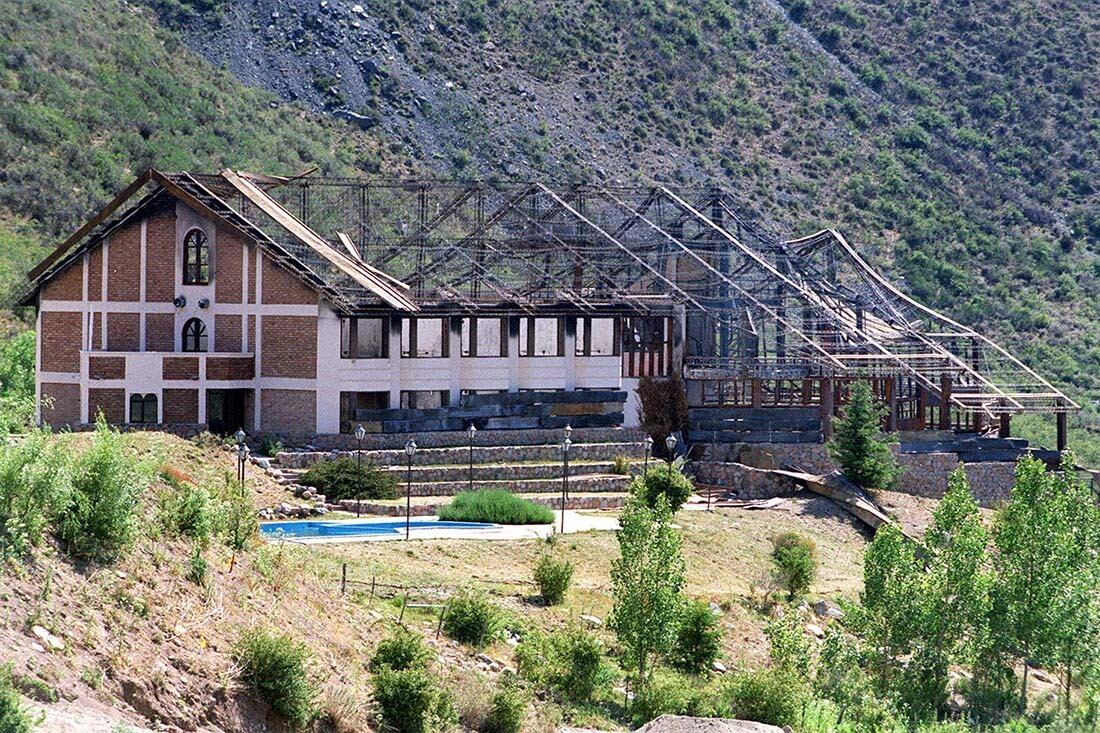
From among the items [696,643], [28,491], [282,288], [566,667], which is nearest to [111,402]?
[282,288]

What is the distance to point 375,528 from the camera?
4300 centimetres

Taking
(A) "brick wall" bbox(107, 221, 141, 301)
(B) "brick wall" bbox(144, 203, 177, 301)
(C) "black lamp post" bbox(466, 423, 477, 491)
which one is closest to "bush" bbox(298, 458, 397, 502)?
(C) "black lamp post" bbox(466, 423, 477, 491)

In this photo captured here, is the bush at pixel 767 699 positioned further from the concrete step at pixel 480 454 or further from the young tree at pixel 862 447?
the young tree at pixel 862 447

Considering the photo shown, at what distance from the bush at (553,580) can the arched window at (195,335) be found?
18.6 meters

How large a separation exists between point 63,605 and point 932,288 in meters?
72.6

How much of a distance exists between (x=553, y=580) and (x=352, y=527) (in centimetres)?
747

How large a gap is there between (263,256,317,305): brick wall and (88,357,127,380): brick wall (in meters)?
4.41

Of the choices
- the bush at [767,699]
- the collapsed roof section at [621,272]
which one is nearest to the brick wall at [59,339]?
the collapsed roof section at [621,272]

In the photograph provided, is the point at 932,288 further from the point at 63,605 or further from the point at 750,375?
the point at 63,605

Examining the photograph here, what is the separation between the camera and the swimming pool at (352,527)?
4159 cm

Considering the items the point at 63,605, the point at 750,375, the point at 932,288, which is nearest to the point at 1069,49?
the point at 932,288

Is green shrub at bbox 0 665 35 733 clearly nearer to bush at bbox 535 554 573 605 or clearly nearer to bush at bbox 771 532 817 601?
bush at bbox 535 554 573 605

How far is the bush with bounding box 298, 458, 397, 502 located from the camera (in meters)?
46.7

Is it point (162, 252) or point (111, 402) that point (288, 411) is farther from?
point (162, 252)
